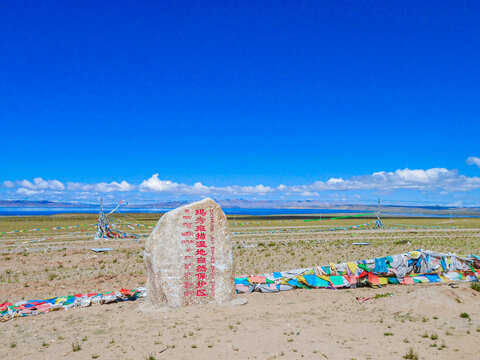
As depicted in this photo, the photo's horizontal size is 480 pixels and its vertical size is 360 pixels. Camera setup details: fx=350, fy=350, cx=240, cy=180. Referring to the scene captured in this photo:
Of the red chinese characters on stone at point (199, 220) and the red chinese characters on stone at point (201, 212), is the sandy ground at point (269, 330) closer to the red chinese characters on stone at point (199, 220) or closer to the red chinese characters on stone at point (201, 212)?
the red chinese characters on stone at point (199, 220)

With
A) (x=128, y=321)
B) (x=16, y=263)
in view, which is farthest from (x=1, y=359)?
(x=16, y=263)

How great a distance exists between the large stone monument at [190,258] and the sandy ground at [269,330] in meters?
0.45

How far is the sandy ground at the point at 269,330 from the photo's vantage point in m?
6.76

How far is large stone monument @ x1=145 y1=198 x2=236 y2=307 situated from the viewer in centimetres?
984

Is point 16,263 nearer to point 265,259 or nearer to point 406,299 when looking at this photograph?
point 265,259

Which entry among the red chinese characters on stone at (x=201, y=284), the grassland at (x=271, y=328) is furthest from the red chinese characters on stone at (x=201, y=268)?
the grassland at (x=271, y=328)

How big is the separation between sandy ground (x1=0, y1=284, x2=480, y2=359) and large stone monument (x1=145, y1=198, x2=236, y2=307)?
1.46 feet

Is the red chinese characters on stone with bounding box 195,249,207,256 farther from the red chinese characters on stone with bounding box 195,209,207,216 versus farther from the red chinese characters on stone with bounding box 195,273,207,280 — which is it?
the red chinese characters on stone with bounding box 195,209,207,216

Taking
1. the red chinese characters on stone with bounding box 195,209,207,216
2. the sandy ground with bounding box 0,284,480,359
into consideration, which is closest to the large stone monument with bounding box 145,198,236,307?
the red chinese characters on stone with bounding box 195,209,207,216

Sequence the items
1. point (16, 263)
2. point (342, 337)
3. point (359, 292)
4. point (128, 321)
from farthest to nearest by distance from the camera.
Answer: point (16, 263), point (359, 292), point (128, 321), point (342, 337)

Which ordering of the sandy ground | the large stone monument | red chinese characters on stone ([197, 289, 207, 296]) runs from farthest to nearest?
red chinese characters on stone ([197, 289, 207, 296]), the large stone monument, the sandy ground

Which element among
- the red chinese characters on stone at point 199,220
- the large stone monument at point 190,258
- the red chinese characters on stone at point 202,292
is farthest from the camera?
the red chinese characters on stone at point 199,220

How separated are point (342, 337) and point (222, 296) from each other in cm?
389

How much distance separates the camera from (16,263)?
1805 cm
